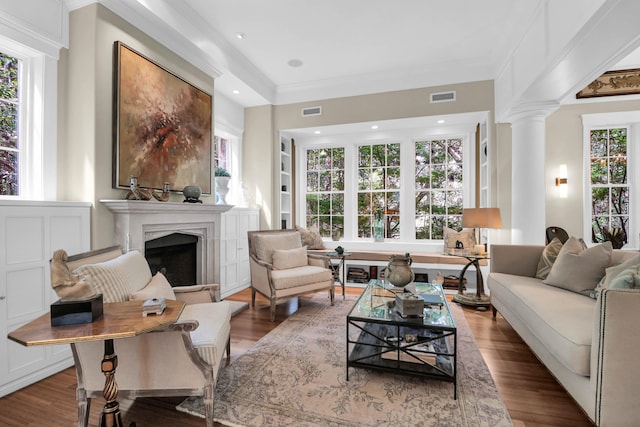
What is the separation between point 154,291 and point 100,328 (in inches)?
27.9

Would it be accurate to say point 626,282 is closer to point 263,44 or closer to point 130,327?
point 130,327

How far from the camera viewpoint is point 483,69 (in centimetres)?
421

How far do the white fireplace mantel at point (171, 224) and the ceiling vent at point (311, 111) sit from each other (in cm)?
214

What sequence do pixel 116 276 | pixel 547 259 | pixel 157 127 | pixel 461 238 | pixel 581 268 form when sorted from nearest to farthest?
pixel 116 276
pixel 581 268
pixel 547 259
pixel 157 127
pixel 461 238

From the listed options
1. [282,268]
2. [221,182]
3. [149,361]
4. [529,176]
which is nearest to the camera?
[149,361]

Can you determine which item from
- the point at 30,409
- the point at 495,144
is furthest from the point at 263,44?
the point at 30,409

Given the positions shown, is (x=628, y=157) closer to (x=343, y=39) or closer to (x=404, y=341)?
(x=343, y=39)

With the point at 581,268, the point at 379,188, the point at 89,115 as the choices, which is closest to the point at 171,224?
the point at 89,115

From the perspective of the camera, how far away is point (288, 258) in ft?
12.3

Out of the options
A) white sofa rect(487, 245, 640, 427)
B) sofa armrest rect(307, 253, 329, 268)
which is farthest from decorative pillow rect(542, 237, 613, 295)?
sofa armrest rect(307, 253, 329, 268)

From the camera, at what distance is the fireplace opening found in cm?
309

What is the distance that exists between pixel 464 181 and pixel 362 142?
181 cm

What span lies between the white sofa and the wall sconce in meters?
2.72

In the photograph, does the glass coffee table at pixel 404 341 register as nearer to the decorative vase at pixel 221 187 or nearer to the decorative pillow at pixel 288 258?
the decorative pillow at pixel 288 258
